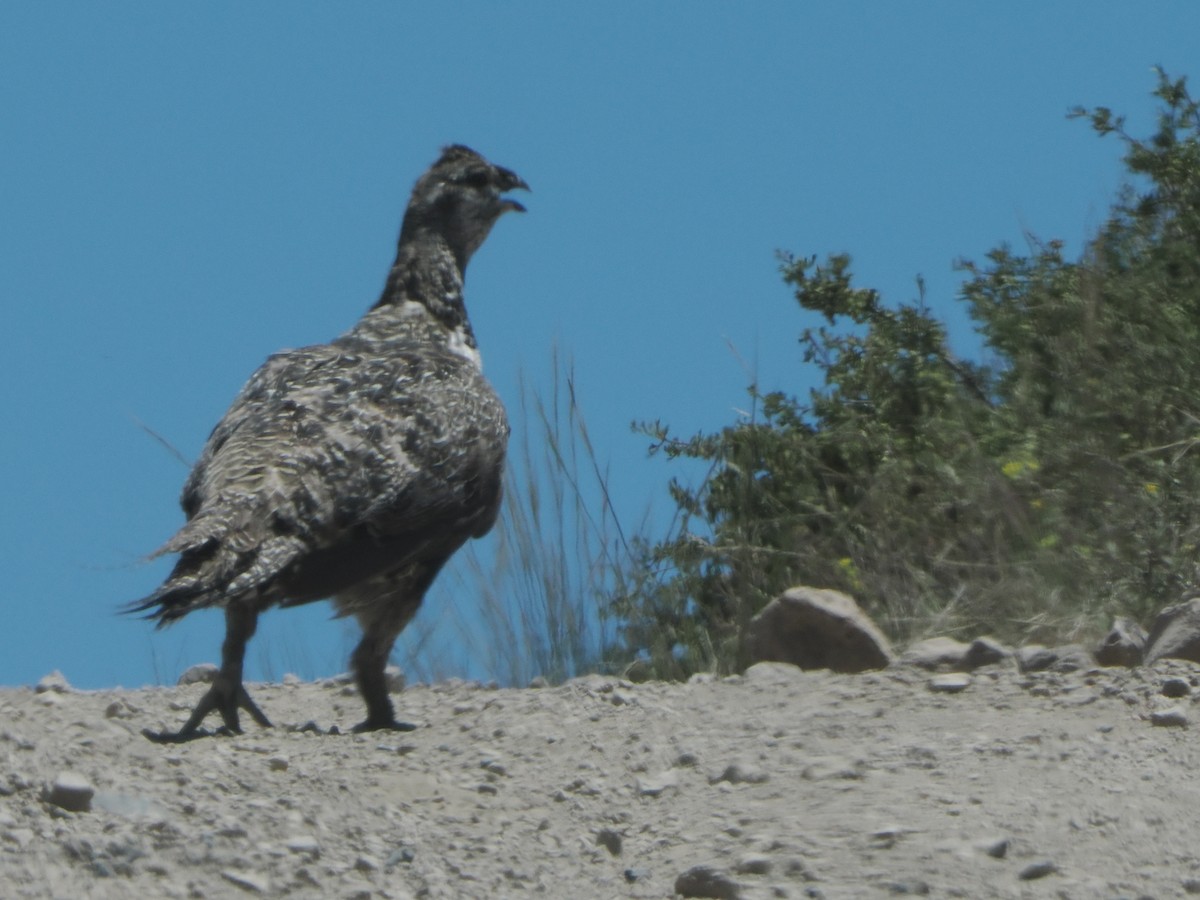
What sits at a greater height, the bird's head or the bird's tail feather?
the bird's head

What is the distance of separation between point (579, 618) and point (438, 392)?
205cm

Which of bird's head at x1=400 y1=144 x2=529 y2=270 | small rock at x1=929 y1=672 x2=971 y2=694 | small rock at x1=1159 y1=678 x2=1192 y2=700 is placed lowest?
small rock at x1=1159 y1=678 x2=1192 y2=700

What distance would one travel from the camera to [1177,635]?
6.62 m

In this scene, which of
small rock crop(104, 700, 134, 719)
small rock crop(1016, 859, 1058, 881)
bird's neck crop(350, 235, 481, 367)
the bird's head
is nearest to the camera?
small rock crop(1016, 859, 1058, 881)

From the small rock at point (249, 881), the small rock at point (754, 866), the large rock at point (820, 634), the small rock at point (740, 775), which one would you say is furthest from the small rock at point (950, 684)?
the small rock at point (249, 881)

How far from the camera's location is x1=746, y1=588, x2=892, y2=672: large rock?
699cm

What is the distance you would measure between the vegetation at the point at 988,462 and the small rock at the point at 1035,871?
9.58ft

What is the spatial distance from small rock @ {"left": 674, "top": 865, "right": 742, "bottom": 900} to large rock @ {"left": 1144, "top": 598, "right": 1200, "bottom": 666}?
2.57 meters

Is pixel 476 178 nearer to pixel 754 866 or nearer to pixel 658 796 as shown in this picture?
pixel 658 796

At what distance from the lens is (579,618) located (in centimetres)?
883

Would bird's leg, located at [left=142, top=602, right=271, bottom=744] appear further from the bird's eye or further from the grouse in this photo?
the bird's eye

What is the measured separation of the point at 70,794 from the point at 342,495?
1.96m

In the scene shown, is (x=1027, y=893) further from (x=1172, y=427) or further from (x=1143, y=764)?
(x=1172, y=427)

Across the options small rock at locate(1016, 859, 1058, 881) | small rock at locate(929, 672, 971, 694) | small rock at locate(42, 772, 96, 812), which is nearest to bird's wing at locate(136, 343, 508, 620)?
small rock at locate(42, 772, 96, 812)
